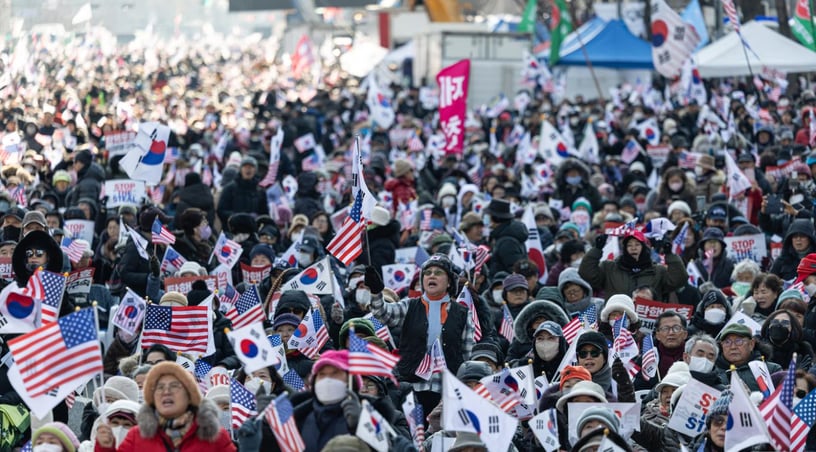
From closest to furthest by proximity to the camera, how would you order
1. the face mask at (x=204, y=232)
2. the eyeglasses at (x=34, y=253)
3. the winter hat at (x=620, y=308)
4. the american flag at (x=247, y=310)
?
1. the american flag at (x=247, y=310)
2. the winter hat at (x=620, y=308)
3. the eyeglasses at (x=34, y=253)
4. the face mask at (x=204, y=232)

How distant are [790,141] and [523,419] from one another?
551 inches

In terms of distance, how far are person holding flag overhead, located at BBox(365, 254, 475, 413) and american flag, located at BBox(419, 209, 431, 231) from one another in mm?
6170

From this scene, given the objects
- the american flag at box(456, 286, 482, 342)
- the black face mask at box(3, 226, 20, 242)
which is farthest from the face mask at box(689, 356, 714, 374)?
the black face mask at box(3, 226, 20, 242)

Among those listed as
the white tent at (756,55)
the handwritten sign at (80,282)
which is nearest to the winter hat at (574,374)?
the handwritten sign at (80,282)

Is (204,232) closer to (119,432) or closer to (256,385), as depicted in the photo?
(256,385)

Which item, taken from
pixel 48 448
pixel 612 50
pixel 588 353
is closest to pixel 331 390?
pixel 48 448

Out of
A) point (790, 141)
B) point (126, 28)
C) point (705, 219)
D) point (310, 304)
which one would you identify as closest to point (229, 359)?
point (310, 304)

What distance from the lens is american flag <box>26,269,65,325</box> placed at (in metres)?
9.55

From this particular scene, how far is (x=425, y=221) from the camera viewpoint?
55.9ft

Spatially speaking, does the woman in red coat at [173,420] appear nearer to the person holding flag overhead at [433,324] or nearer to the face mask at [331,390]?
the face mask at [331,390]

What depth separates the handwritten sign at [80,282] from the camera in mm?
12547

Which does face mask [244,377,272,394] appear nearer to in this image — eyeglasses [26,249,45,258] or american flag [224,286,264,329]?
american flag [224,286,264,329]

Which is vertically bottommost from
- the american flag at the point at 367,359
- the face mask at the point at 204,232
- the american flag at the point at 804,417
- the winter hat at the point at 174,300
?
the face mask at the point at 204,232

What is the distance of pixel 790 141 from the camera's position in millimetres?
22828
